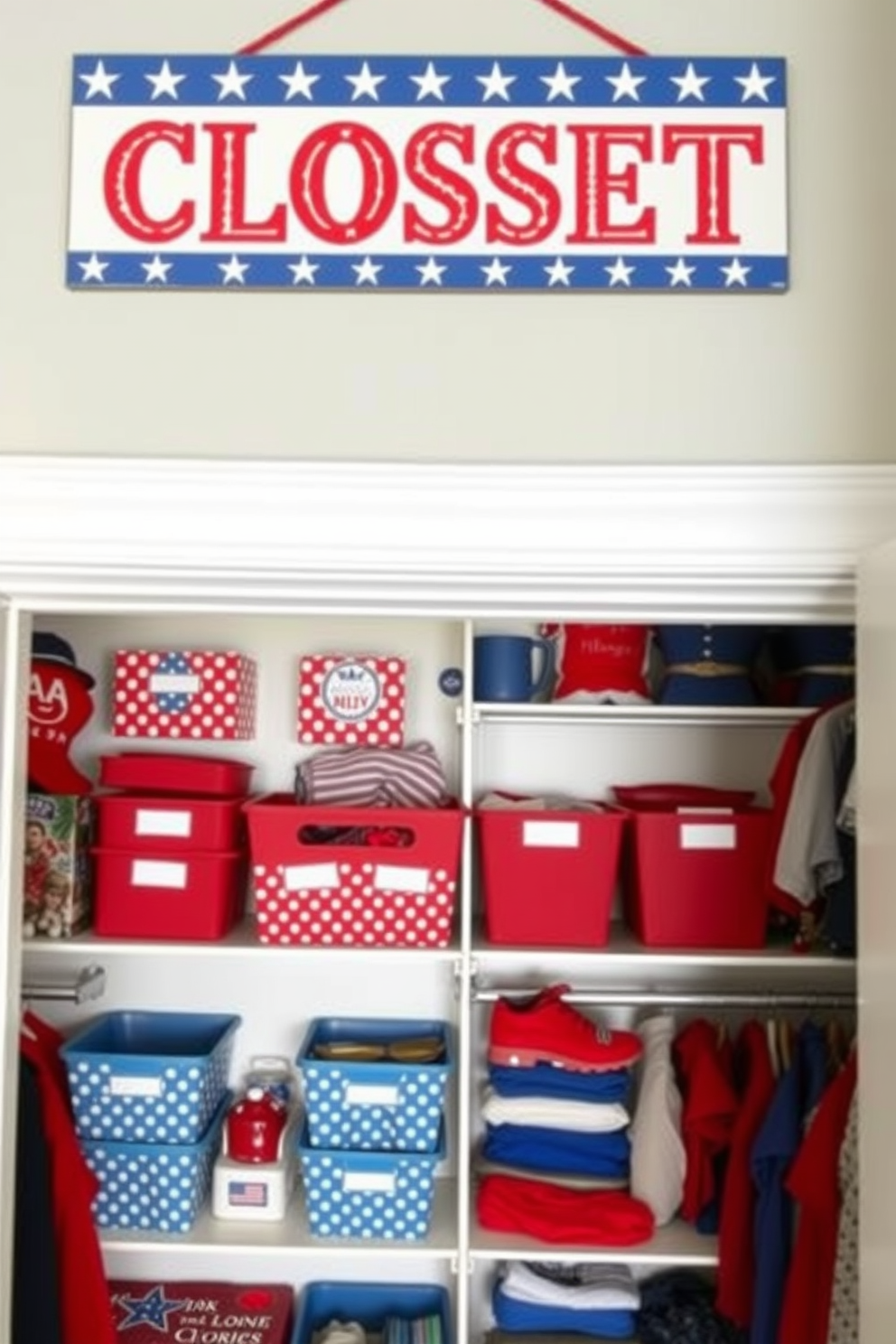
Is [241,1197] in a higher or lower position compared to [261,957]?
lower

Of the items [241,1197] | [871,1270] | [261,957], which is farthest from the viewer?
[261,957]

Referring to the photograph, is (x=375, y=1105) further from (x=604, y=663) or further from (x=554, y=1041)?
(x=604, y=663)

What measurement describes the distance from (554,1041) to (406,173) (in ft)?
5.41

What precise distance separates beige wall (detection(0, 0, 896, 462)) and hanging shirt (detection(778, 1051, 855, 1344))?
1183 mm

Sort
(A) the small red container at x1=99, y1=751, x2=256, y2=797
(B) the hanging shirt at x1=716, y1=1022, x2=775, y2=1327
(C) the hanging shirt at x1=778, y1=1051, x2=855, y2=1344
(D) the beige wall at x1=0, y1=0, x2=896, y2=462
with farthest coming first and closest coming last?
(A) the small red container at x1=99, y1=751, x2=256, y2=797 < (B) the hanging shirt at x1=716, y1=1022, x2=775, y2=1327 < (C) the hanging shirt at x1=778, y1=1051, x2=855, y2=1344 < (D) the beige wall at x1=0, y1=0, x2=896, y2=462

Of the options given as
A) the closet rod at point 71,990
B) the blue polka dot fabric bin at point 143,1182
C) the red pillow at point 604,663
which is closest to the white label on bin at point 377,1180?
the blue polka dot fabric bin at point 143,1182

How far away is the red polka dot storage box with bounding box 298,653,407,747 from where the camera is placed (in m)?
2.27

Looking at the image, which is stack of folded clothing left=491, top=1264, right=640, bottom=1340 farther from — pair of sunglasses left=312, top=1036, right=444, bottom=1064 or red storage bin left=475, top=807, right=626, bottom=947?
red storage bin left=475, top=807, right=626, bottom=947

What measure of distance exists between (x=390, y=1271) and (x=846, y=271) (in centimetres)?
224

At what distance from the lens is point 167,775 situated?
7.27 ft

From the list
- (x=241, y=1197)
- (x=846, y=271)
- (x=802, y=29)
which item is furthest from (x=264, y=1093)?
(x=802, y=29)

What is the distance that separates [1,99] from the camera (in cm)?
105

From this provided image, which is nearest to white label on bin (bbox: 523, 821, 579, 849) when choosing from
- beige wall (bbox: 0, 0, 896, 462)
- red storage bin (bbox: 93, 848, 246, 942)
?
red storage bin (bbox: 93, 848, 246, 942)

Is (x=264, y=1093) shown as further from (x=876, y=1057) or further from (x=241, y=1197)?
(x=876, y=1057)
